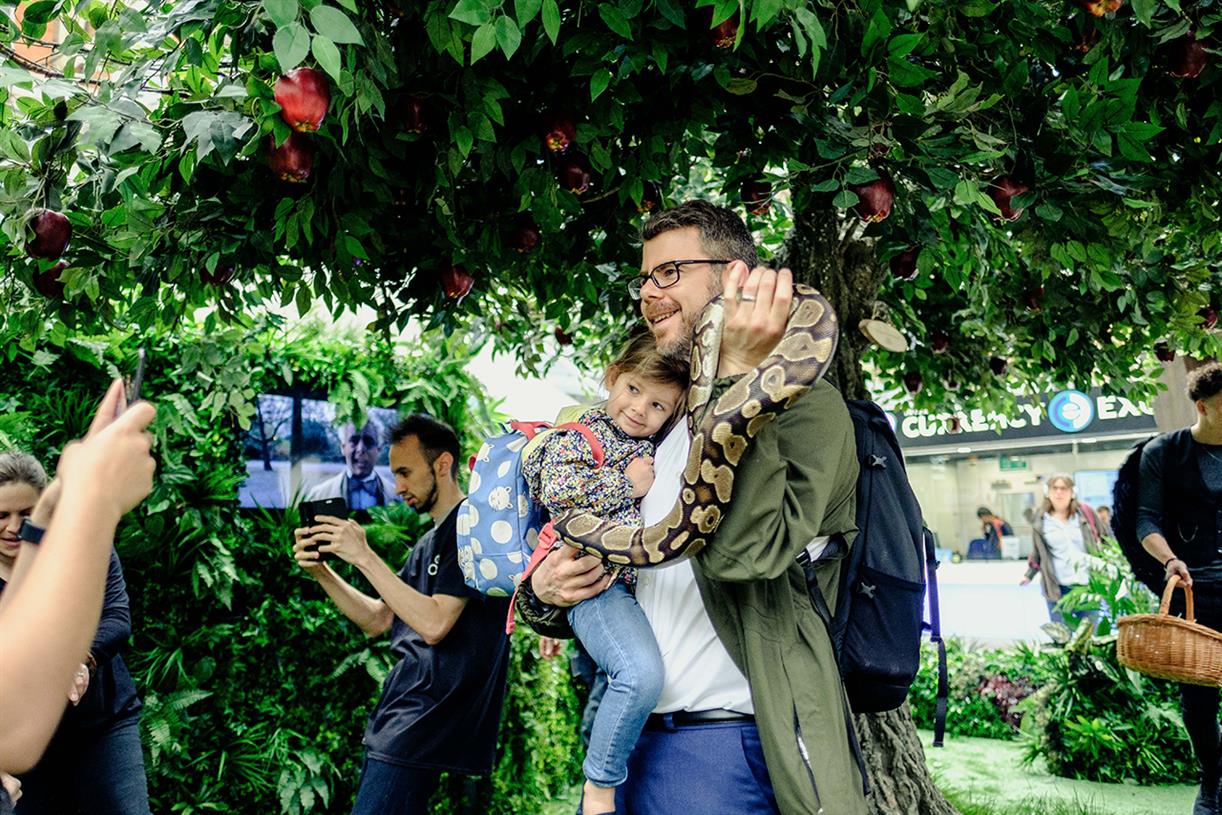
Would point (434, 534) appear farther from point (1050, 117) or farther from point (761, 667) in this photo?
point (1050, 117)

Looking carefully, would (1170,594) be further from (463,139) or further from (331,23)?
(331,23)

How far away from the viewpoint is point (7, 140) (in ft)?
8.63

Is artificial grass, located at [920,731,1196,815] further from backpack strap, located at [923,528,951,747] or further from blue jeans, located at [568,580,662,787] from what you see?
blue jeans, located at [568,580,662,787]

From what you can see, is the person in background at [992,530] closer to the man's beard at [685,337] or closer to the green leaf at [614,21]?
the man's beard at [685,337]

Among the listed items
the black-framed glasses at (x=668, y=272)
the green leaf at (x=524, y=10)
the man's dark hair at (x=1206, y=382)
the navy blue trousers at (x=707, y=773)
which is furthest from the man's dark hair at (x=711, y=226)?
the man's dark hair at (x=1206, y=382)

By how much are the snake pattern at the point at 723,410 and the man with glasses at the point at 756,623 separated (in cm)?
4

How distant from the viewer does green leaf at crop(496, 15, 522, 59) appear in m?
2.15

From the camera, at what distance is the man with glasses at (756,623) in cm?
200

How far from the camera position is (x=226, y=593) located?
17.3 ft

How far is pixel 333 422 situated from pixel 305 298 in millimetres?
2530

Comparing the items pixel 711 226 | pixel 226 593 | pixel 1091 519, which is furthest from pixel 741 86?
pixel 1091 519

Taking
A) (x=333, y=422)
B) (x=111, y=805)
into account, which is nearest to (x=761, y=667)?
(x=111, y=805)

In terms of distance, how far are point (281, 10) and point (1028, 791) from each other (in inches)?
278

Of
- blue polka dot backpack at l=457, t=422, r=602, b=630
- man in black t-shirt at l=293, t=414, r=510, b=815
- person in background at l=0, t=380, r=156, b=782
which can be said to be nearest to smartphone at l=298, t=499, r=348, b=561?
man in black t-shirt at l=293, t=414, r=510, b=815
